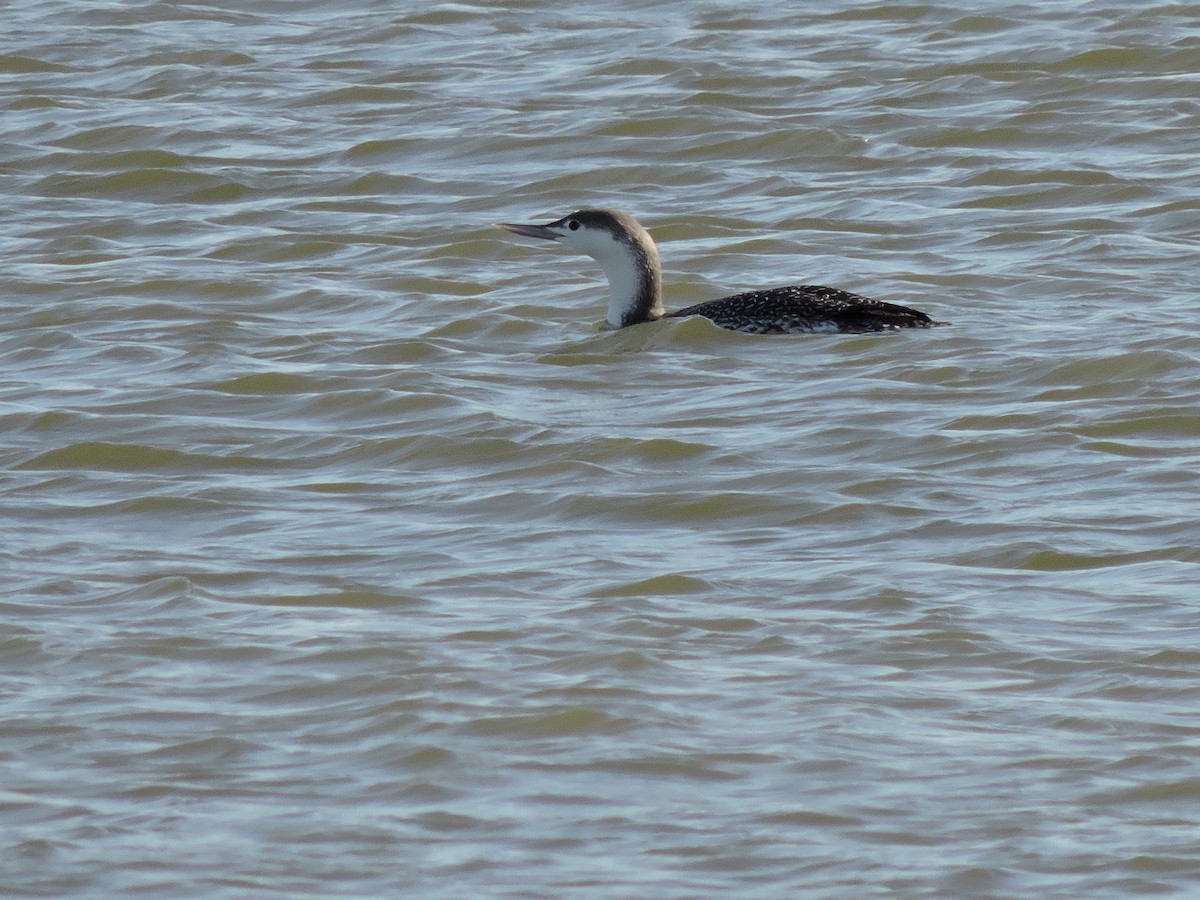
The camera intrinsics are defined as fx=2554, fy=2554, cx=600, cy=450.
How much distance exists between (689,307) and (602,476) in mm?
3076

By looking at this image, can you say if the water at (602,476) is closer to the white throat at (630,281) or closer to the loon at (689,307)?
the loon at (689,307)

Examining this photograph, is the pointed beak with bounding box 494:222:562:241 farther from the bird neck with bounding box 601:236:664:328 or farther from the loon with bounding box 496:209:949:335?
the bird neck with bounding box 601:236:664:328

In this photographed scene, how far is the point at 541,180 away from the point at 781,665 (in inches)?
Result: 300

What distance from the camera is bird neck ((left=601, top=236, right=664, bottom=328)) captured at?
11453 millimetres

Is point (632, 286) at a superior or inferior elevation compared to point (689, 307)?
superior

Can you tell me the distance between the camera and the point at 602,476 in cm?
895

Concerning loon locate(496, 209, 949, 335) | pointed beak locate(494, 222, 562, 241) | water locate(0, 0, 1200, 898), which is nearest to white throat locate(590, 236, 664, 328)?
loon locate(496, 209, 949, 335)

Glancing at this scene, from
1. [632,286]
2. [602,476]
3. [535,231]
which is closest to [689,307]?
[632,286]

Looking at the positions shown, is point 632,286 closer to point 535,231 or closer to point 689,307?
point 689,307

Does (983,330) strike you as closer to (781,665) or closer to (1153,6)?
(781,665)

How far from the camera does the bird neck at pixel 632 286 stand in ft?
37.6

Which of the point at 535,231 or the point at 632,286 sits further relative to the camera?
the point at 535,231

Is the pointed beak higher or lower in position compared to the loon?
higher

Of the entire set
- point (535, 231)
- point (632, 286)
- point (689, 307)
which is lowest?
point (689, 307)
